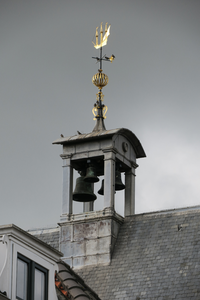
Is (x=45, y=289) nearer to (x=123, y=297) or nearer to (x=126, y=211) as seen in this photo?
(x=123, y=297)

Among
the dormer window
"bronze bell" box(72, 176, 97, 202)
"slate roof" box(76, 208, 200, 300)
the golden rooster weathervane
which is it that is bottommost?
the dormer window

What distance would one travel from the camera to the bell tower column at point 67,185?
150 ft

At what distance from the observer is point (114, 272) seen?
136 ft

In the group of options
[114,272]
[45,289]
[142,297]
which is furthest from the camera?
[114,272]

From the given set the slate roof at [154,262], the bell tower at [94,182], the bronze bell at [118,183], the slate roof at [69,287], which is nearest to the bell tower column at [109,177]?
the bell tower at [94,182]

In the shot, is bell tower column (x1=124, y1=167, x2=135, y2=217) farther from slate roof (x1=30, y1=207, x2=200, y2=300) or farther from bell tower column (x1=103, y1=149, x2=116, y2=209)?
bell tower column (x1=103, y1=149, x2=116, y2=209)

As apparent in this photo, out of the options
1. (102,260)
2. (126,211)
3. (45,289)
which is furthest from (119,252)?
(45,289)

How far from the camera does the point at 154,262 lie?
40.8 metres

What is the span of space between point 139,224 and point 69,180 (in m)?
4.78

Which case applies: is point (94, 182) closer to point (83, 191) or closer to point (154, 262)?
point (83, 191)

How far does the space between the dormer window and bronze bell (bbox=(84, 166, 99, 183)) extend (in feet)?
63.0

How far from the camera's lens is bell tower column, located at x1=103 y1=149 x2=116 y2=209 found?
44.6 meters

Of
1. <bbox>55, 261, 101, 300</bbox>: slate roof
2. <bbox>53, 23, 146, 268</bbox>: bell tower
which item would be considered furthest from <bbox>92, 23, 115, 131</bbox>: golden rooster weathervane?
<bbox>55, 261, 101, 300</bbox>: slate roof

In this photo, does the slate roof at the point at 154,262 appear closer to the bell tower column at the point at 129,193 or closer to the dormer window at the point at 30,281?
the bell tower column at the point at 129,193
